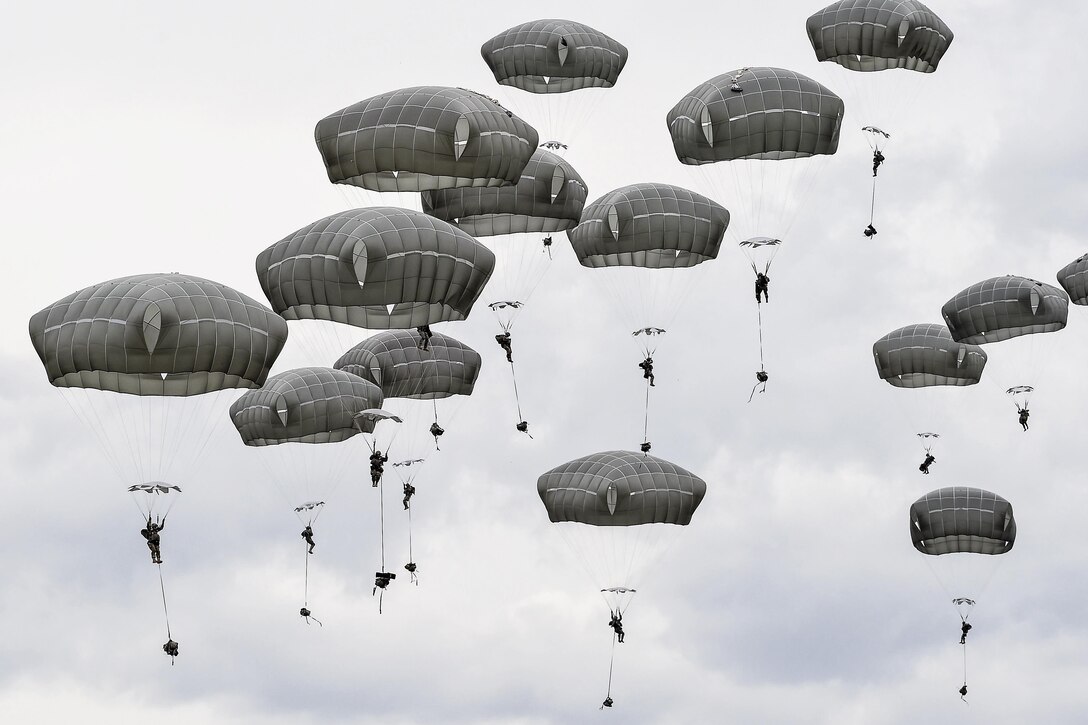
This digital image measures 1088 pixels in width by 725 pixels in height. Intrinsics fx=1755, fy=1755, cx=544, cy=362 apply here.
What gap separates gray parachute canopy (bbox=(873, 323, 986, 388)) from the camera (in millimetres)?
63625

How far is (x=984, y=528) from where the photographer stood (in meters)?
60.9

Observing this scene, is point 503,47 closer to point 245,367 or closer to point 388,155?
point 388,155

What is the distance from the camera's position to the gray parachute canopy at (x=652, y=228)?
53438 millimetres

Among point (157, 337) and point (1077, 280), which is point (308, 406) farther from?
point (1077, 280)

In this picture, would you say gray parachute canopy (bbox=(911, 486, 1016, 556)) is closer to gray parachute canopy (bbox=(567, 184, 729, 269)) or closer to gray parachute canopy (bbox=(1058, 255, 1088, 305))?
gray parachute canopy (bbox=(1058, 255, 1088, 305))

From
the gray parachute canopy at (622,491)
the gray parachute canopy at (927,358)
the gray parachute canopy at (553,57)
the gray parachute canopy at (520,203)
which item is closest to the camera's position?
the gray parachute canopy at (622,491)

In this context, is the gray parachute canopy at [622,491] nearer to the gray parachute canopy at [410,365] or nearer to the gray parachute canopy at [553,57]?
the gray parachute canopy at [410,365]

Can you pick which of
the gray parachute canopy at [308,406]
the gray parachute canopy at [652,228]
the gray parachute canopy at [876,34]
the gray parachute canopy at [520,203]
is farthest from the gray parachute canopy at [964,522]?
the gray parachute canopy at [308,406]

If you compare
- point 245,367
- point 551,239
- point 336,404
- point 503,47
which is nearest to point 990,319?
point 551,239

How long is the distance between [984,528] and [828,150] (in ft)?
53.8

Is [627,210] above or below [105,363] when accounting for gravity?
above

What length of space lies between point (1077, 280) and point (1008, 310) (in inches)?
99.1

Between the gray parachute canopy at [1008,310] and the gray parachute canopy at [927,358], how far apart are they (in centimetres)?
291

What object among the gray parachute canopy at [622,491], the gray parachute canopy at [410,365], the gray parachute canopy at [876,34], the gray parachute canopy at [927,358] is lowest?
the gray parachute canopy at [622,491]
